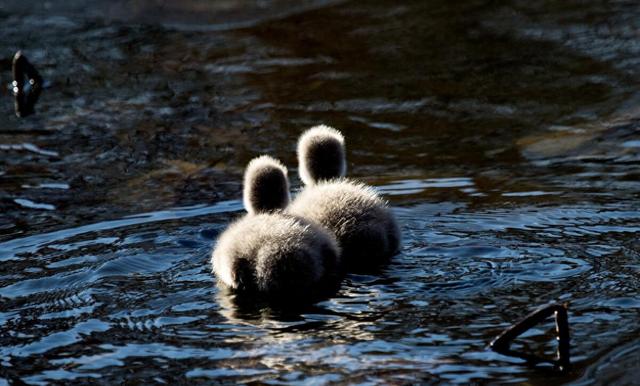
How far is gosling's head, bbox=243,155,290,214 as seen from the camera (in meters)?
7.27

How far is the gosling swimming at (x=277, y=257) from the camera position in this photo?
6516mm

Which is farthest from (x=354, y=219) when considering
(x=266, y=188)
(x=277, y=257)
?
(x=277, y=257)

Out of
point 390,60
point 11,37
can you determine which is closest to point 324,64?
point 390,60

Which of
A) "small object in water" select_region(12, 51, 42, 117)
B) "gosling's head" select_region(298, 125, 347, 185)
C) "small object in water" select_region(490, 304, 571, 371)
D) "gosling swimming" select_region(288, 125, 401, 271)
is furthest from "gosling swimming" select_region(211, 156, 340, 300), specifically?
"small object in water" select_region(12, 51, 42, 117)

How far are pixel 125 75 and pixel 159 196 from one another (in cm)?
401

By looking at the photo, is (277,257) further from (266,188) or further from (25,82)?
(25,82)

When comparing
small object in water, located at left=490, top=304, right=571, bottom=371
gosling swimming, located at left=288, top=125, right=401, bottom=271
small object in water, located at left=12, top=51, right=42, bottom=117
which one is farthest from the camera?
small object in water, located at left=12, top=51, right=42, bottom=117

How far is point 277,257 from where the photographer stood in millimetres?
6508

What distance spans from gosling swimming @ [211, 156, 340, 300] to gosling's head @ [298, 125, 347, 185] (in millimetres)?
1106

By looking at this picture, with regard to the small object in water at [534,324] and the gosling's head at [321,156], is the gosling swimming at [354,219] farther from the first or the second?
the small object in water at [534,324]

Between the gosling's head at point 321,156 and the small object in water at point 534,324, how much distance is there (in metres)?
2.89

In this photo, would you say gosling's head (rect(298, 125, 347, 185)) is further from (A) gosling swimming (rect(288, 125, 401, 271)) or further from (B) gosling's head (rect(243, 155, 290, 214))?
(B) gosling's head (rect(243, 155, 290, 214))

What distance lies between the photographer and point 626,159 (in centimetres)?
922

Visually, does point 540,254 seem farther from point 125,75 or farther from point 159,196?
point 125,75
